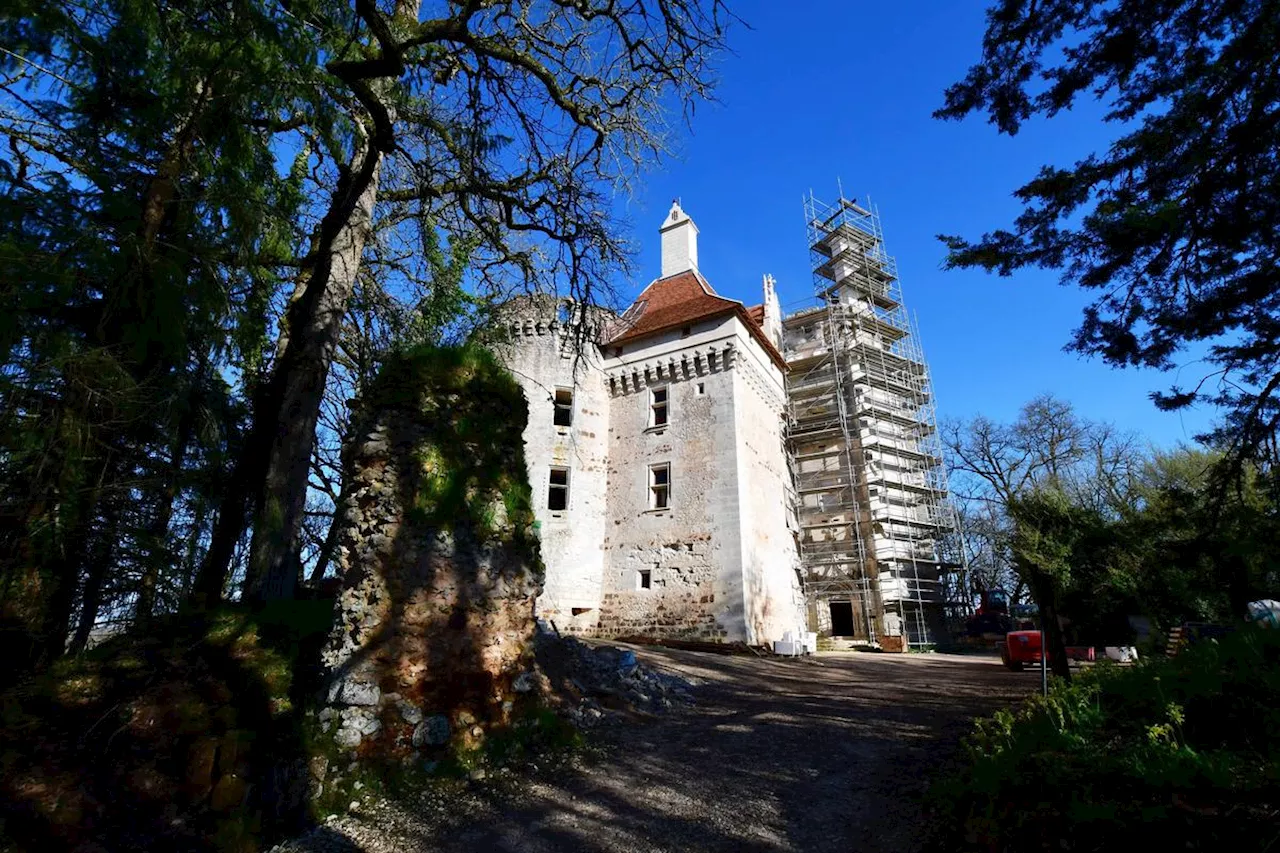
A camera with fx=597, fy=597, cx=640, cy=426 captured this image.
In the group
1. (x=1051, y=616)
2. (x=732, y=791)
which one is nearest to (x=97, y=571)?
(x=732, y=791)

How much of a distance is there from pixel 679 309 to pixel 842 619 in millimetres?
13915

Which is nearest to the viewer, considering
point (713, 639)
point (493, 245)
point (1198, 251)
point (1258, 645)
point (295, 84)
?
point (1258, 645)

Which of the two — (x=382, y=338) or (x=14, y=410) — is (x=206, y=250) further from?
(x=382, y=338)

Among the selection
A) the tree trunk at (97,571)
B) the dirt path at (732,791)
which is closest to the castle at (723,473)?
the dirt path at (732,791)

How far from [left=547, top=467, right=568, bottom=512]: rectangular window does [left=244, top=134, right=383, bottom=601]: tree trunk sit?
11.8 meters

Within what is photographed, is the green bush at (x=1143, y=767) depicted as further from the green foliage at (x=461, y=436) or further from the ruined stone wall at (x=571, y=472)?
the ruined stone wall at (x=571, y=472)

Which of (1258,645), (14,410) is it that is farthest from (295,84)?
(1258,645)

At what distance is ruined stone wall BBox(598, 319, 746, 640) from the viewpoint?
17.1 meters

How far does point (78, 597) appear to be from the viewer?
425cm

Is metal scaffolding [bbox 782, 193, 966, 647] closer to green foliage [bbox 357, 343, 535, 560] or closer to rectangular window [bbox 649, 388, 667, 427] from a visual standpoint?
rectangular window [bbox 649, 388, 667, 427]

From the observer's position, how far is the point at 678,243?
2461 centimetres

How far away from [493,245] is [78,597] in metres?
5.93

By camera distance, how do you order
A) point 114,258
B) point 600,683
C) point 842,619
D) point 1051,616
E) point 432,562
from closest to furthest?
1. point 114,258
2. point 432,562
3. point 1051,616
4. point 600,683
5. point 842,619

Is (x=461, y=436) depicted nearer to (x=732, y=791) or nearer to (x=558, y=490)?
(x=732, y=791)
